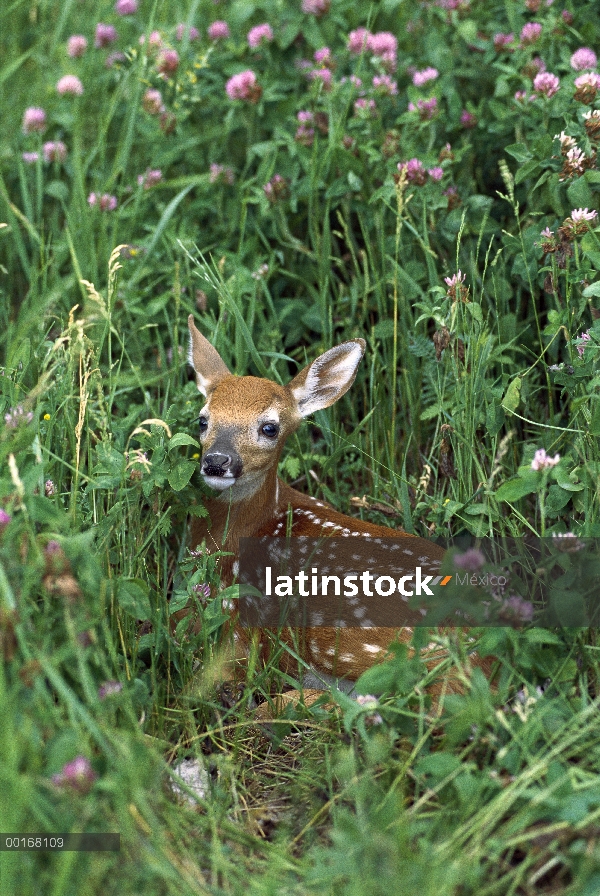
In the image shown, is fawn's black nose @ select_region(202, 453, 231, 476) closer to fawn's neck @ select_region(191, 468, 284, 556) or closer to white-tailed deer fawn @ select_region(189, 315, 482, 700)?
white-tailed deer fawn @ select_region(189, 315, 482, 700)

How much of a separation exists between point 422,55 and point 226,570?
2.51m

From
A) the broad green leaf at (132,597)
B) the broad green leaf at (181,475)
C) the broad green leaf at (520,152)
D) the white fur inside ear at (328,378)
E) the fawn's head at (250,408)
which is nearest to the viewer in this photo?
the broad green leaf at (132,597)

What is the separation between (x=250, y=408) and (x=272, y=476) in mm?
309

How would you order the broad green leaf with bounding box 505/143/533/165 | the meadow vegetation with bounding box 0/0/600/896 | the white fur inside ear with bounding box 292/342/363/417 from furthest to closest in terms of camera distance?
the broad green leaf with bounding box 505/143/533/165
the white fur inside ear with bounding box 292/342/363/417
the meadow vegetation with bounding box 0/0/600/896

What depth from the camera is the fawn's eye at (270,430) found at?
12.2 ft

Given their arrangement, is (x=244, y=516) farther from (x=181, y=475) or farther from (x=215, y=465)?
(x=181, y=475)

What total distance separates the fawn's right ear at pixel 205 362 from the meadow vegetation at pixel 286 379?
0.35 ft

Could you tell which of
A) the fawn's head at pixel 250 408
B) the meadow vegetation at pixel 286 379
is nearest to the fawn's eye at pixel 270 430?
the fawn's head at pixel 250 408

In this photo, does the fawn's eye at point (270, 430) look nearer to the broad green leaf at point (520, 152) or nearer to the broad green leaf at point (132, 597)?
the broad green leaf at point (132, 597)

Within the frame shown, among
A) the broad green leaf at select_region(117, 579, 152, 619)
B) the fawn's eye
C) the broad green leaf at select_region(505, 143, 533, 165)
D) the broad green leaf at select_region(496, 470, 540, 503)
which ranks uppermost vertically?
the broad green leaf at select_region(505, 143, 533, 165)

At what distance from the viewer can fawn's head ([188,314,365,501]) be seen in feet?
11.8

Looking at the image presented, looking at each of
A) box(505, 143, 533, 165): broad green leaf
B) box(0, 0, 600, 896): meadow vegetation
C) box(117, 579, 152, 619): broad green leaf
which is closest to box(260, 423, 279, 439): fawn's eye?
box(0, 0, 600, 896): meadow vegetation

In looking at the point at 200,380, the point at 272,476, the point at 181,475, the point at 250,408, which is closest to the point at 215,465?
the point at 181,475

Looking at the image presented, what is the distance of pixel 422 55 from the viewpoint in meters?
4.82
